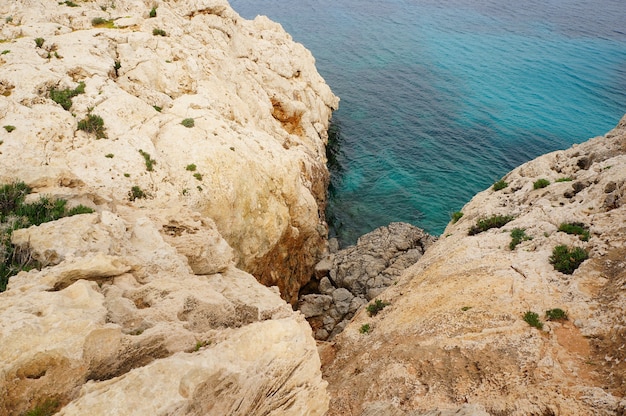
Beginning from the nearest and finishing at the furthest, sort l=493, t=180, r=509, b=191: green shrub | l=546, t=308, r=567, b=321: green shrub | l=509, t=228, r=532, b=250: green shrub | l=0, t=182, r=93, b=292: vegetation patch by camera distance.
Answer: l=0, t=182, r=93, b=292: vegetation patch
l=546, t=308, r=567, b=321: green shrub
l=509, t=228, r=532, b=250: green shrub
l=493, t=180, r=509, b=191: green shrub

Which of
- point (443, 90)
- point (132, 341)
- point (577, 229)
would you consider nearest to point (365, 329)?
point (577, 229)

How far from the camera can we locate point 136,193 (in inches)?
876

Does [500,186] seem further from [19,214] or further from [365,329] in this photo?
[19,214]

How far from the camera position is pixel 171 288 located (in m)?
13.9

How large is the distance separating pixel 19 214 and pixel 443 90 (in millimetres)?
75519

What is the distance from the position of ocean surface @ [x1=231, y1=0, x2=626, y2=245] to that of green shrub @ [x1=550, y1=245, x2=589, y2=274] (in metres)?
26.0

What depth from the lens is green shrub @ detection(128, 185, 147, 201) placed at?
2205 cm

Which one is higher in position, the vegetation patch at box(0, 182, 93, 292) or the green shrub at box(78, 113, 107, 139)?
the vegetation patch at box(0, 182, 93, 292)

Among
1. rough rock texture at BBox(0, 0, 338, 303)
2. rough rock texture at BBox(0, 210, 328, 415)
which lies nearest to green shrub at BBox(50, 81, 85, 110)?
rough rock texture at BBox(0, 0, 338, 303)

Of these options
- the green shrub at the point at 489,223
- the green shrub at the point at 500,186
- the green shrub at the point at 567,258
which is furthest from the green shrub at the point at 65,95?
the green shrub at the point at 500,186

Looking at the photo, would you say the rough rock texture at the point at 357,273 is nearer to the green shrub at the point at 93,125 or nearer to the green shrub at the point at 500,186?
the green shrub at the point at 500,186

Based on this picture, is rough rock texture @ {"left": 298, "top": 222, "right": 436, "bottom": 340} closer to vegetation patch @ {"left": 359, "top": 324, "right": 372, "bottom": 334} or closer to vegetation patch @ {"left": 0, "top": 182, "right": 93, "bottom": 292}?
vegetation patch @ {"left": 359, "top": 324, "right": 372, "bottom": 334}

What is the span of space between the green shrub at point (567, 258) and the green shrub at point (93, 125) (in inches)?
1062

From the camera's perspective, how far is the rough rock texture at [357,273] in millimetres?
34031
